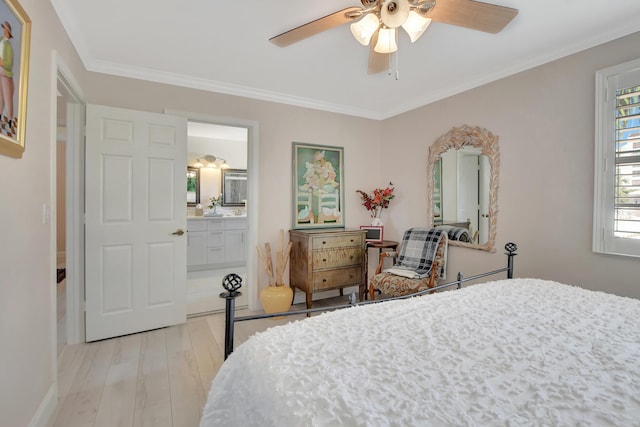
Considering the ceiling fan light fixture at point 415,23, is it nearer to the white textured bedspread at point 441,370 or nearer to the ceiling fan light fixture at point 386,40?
the ceiling fan light fixture at point 386,40

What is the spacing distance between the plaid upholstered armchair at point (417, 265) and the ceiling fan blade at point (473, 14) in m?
1.96

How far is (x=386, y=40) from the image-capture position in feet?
5.84

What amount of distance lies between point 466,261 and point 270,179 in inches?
89.6

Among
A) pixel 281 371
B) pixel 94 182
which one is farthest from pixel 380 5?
pixel 94 182

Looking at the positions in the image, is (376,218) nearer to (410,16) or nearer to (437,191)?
(437,191)

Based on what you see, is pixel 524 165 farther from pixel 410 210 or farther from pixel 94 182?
pixel 94 182

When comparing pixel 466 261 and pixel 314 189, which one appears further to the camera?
pixel 314 189

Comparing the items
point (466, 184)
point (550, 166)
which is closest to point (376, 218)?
point (466, 184)

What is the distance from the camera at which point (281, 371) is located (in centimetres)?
91

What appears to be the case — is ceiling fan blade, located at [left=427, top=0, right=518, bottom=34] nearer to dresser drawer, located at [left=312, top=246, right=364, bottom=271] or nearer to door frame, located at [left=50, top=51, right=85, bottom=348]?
dresser drawer, located at [left=312, top=246, right=364, bottom=271]

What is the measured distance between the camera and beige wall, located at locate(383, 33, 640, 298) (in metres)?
2.28

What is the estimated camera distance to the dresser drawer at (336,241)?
10.9ft

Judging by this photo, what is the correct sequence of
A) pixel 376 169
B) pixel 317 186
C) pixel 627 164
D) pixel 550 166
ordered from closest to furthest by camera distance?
pixel 627 164 < pixel 550 166 < pixel 317 186 < pixel 376 169

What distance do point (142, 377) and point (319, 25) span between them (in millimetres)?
2524
